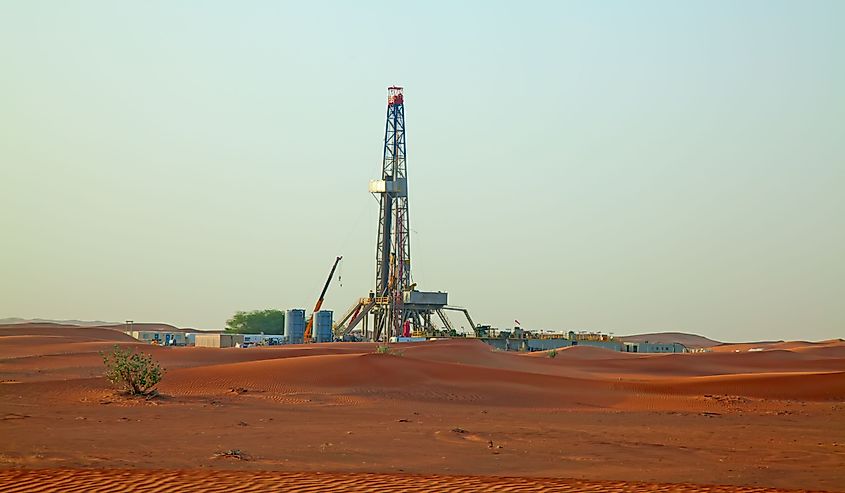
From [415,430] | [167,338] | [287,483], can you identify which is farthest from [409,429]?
[167,338]

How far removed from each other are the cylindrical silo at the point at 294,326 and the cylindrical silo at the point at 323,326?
1591 mm

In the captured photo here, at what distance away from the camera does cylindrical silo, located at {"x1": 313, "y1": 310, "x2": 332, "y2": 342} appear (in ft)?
185

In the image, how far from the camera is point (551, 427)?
16.0 m

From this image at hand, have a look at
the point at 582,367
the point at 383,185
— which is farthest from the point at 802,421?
the point at 383,185

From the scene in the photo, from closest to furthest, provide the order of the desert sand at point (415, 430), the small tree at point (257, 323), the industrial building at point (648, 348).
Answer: the desert sand at point (415, 430) → the industrial building at point (648, 348) → the small tree at point (257, 323)

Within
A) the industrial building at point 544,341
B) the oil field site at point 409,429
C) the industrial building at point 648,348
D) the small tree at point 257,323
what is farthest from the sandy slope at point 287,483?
the small tree at point 257,323

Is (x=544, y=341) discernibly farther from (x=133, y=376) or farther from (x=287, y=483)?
(x=287, y=483)

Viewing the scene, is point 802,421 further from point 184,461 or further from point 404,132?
point 404,132

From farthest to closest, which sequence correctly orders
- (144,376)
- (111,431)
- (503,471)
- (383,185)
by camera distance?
(383,185) < (144,376) < (111,431) < (503,471)

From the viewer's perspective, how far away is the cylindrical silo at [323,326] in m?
56.2

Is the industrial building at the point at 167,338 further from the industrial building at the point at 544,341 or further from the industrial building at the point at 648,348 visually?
the industrial building at the point at 648,348

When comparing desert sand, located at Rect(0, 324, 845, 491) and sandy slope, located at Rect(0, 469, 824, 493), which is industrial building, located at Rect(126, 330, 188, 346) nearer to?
desert sand, located at Rect(0, 324, 845, 491)

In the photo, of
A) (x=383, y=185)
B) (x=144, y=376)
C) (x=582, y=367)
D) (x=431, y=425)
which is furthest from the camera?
(x=383, y=185)

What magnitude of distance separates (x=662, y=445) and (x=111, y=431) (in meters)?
7.47
